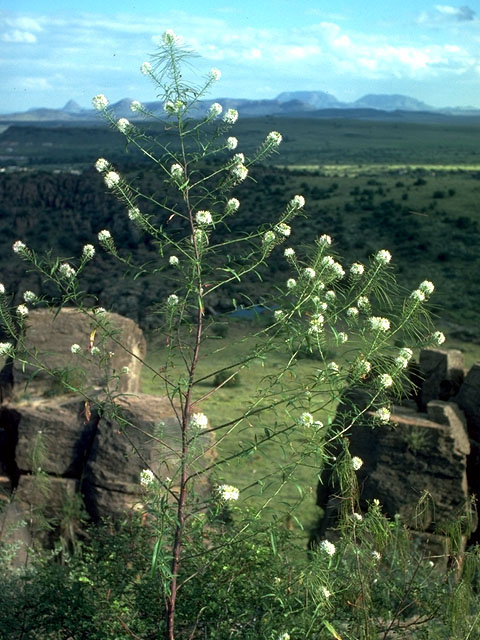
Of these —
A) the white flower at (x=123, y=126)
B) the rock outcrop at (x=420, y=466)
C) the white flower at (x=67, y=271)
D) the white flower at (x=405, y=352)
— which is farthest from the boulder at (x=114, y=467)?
the white flower at (x=123, y=126)

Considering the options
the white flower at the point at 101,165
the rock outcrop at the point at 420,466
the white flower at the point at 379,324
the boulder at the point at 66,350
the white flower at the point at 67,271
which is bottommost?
the rock outcrop at the point at 420,466

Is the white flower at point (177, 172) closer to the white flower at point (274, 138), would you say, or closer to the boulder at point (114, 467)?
the white flower at point (274, 138)

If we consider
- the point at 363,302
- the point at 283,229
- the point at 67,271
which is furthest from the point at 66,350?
the point at 283,229

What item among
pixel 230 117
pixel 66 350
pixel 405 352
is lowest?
pixel 66 350

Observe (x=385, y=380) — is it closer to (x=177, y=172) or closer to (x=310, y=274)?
(x=310, y=274)

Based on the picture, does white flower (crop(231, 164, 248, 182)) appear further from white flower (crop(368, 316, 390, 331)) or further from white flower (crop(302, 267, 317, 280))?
white flower (crop(368, 316, 390, 331))

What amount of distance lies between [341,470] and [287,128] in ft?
451

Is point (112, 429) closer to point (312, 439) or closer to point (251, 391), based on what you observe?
point (312, 439)

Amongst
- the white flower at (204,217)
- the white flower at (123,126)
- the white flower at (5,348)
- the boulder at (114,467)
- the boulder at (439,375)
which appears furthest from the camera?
the boulder at (439,375)

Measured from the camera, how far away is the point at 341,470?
4.43 metres

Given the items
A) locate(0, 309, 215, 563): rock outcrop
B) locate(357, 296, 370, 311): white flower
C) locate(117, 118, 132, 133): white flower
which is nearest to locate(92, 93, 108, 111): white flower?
locate(117, 118, 132, 133): white flower

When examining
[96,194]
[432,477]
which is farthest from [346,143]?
[432,477]

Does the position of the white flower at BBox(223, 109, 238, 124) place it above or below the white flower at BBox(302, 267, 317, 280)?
above

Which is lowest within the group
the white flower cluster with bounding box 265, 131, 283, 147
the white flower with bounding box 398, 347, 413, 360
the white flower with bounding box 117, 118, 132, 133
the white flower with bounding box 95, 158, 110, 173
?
the white flower with bounding box 398, 347, 413, 360
